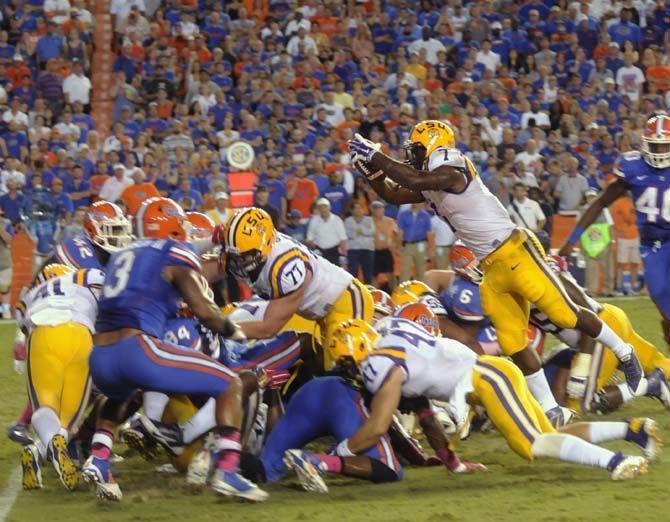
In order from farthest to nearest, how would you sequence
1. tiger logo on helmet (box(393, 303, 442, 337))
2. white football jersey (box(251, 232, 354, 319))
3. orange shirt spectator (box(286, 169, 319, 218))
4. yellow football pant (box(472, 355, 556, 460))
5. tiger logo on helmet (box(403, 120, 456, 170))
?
1. orange shirt spectator (box(286, 169, 319, 218))
2. tiger logo on helmet (box(403, 120, 456, 170))
3. tiger logo on helmet (box(393, 303, 442, 337))
4. white football jersey (box(251, 232, 354, 319))
5. yellow football pant (box(472, 355, 556, 460))

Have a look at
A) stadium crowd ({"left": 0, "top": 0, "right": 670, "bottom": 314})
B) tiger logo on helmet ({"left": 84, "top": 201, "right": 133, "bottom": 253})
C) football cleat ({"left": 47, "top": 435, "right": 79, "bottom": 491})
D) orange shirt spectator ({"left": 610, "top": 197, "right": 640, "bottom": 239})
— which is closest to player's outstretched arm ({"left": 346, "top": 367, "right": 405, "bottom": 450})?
football cleat ({"left": 47, "top": 435, "right": 79, "bottom": 491})

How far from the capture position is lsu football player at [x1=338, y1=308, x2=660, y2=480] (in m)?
6.13

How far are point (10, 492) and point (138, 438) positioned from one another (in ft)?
2.39

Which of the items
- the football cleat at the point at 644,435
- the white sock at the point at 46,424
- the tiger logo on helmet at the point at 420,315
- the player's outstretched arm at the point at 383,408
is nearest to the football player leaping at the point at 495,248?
the tiger logo on helmet at the point at 420,315

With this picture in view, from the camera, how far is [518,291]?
24.8ft

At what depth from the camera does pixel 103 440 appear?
6320 mm

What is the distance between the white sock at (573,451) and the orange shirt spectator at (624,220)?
8935 millimetres

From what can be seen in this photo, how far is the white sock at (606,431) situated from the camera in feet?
20.7

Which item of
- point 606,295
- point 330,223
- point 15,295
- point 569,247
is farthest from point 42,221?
point 569,247

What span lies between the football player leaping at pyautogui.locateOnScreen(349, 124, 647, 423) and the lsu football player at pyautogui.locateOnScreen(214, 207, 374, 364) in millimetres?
772

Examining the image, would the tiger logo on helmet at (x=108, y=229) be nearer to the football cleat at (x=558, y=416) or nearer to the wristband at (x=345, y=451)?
the wristband at (x=345, y=451)

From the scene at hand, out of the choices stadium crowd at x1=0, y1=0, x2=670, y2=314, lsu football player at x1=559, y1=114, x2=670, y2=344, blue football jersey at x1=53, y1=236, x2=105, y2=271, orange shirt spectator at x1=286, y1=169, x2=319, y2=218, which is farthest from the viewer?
orange shirt spectator at x1=286, y1=169, x2=319, y2=218

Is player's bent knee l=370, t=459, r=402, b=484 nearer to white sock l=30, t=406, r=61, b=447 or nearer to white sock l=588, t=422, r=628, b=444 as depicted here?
white sock l=588, t=422, r=628, b=444

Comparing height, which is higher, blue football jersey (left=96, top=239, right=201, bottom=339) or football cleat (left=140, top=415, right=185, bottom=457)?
blue football jersey (left=96, top=239, right=201, bottom=339)
